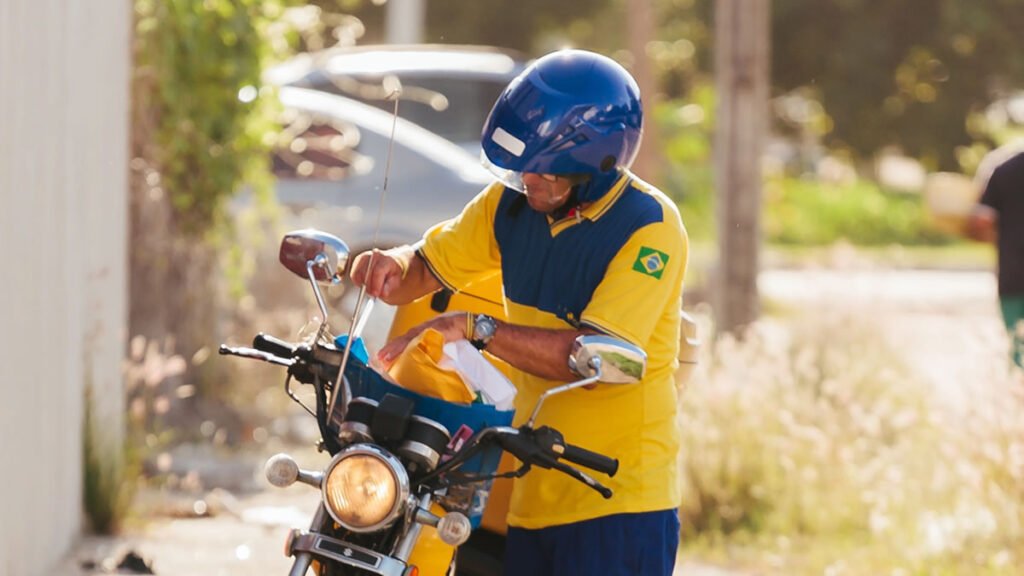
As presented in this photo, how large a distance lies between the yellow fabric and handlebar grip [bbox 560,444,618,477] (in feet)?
0.98

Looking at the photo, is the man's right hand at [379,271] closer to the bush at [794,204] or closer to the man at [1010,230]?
the man at [1010,230]

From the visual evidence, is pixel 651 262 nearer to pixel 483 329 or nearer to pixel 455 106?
pixel 483 329

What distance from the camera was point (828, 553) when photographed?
7.28 m

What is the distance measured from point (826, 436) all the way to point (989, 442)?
3.35ft

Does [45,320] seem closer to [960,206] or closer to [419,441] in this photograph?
[419,441]

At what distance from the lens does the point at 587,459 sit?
3248 millimetres

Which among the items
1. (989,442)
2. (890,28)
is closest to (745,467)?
(989,442)

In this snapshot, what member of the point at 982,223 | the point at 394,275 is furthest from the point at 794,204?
the point at 394,275

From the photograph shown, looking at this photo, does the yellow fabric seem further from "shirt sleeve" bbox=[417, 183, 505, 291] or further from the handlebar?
"shirt sleeve" bbox=[417, 183, 505, 291]

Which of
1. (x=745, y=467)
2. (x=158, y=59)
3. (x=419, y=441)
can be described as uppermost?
(x=158, y=59)

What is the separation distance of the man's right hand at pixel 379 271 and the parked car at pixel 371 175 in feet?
21.4

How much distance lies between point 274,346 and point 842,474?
4580 mm

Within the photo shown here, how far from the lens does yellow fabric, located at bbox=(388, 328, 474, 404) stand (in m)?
3.47

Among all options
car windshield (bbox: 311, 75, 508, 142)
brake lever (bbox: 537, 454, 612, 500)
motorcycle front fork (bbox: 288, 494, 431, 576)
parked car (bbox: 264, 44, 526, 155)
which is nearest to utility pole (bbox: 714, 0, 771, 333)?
parked car (bbox: 264, 44, 526, 155)
